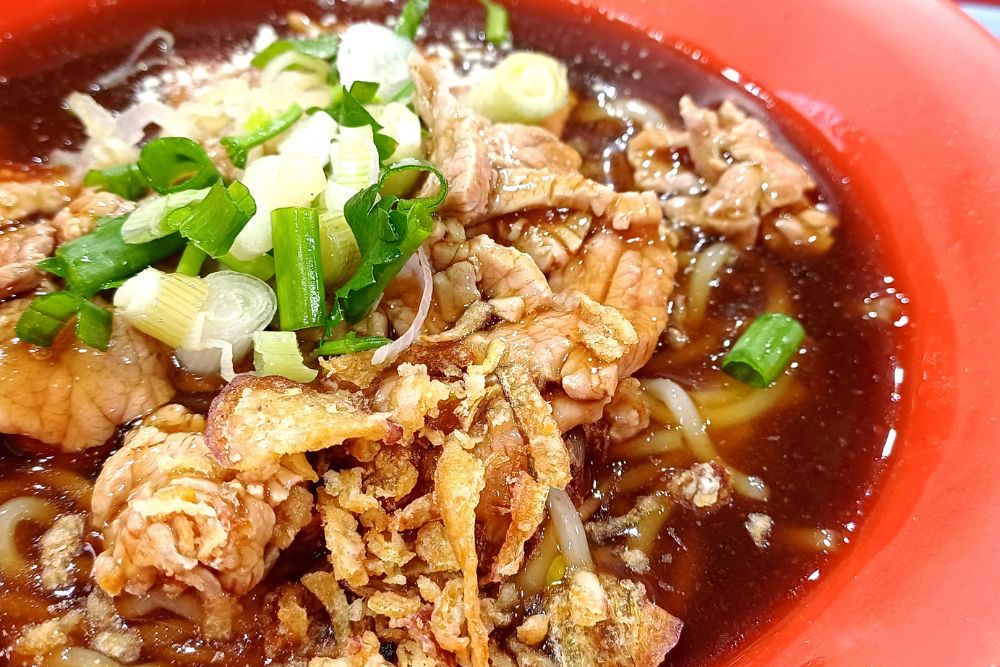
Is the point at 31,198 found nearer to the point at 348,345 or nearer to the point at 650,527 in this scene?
the point at 348,345

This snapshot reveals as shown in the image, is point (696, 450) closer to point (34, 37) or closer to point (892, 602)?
point (892, 602)

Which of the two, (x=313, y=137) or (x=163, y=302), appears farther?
(x=313, y=137)

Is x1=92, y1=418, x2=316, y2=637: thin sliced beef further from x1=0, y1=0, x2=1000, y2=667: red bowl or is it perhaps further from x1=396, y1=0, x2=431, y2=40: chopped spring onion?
x1=396, y1=0, x2=431, y2=40: chopped spring onion

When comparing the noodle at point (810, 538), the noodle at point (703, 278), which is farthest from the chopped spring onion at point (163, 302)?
the noodle at point (810, 538)

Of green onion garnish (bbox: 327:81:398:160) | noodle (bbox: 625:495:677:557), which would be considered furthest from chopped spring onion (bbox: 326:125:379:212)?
noodle (bbox: 625:495:677:557)

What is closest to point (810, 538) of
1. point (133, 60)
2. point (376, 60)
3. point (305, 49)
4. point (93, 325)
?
point (93, 325)

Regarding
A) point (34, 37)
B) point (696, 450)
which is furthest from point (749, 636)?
point (34, 37)
